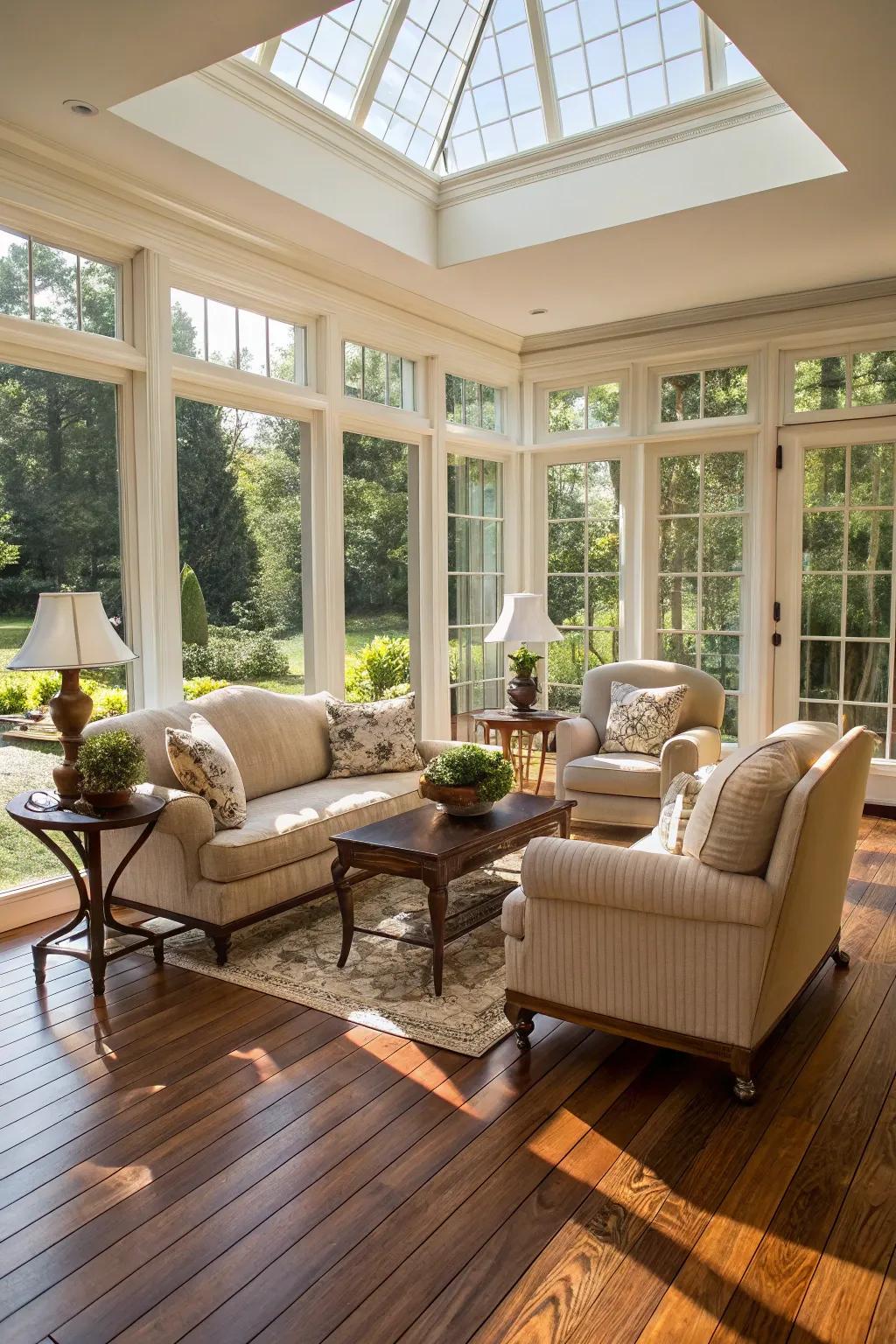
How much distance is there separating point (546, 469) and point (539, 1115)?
5260 millimetres

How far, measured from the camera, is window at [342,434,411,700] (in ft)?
19.6

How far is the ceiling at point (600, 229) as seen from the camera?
2893 mm

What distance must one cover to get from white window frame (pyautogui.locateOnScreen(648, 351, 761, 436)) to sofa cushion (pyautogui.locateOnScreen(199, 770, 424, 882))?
312 centimetres

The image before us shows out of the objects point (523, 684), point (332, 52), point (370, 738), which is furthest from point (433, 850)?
point (332, 52)

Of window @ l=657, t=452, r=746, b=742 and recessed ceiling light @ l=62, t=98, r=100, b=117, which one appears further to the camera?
window @ l=657, t=452, r=746, b=742

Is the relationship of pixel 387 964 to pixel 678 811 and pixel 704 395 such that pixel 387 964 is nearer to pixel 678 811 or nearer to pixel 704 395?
pixel 678 811

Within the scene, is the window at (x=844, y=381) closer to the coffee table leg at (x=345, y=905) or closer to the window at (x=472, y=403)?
the window at (x=472, y=403)

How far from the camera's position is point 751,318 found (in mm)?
5980

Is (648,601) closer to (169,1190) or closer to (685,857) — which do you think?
(685,857)

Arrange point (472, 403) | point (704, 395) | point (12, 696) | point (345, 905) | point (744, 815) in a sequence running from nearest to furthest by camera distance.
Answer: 1. point (744, 815)
2. point (345, 905)
3. point (12, 696)
4. point (704, 395)
5. point (472, 403)

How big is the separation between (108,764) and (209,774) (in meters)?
0.48

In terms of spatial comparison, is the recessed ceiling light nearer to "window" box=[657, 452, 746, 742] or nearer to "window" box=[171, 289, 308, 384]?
"window" box=[171, 289, 308, 384]

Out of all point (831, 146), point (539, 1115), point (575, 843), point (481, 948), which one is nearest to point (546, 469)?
point (831, 146)

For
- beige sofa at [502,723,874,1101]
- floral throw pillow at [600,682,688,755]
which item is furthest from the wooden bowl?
floral throw pillow at [600,682,688,755]
